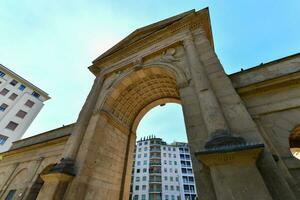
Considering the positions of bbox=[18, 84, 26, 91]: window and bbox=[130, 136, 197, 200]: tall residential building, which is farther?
bbox=[130, 136, 197, 200]: tall residential building

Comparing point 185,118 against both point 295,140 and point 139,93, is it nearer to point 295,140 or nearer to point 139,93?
point 295,140

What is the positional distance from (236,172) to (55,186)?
618 centimetres

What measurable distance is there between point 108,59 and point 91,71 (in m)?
1.70

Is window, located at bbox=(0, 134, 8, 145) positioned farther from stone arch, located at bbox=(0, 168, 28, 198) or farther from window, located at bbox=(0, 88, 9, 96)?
stone arch, located at bbox=(0, 168, 28, 198)

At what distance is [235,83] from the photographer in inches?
251

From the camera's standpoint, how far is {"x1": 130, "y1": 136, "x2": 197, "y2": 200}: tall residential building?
4534cm

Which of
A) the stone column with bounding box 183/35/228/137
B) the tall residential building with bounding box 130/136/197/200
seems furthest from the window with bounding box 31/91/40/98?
the tall residential building with bounding box 130/136/197/200

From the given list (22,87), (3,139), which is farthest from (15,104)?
(3,139)

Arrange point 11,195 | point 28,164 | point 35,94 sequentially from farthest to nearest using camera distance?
1. point 35,94
2. point 28,164
3. point 11,195

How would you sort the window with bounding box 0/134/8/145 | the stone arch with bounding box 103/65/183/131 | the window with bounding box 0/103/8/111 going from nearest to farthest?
the stone arch with bounding box 103/65/183/131 < the window with bounding box 0/134/8/145 < the window with bounding box 0/103/8/111

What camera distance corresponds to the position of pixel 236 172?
118 inches

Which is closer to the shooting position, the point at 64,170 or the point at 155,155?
Answer: the point at 64,170

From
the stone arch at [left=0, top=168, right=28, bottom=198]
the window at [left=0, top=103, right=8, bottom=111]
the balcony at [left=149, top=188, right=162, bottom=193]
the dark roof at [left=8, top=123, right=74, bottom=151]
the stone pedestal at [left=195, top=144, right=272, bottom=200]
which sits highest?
the window at [left=0, top=103, right=8, bottom=111]

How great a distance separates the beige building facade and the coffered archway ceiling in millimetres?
68
